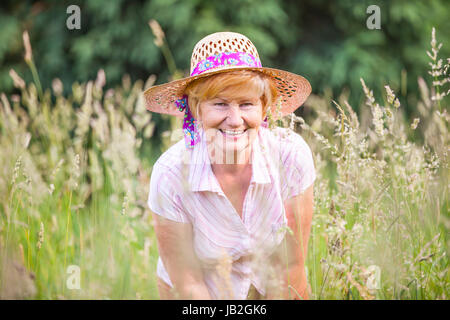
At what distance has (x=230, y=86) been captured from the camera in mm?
1413

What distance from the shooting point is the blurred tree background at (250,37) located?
3705mm

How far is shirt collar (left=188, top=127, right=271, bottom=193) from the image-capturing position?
153 cm

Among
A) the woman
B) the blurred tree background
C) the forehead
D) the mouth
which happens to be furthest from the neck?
the blurred tree background

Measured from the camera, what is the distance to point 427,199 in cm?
146

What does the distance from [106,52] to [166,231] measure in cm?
284

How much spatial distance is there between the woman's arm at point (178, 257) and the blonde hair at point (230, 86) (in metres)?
0.40

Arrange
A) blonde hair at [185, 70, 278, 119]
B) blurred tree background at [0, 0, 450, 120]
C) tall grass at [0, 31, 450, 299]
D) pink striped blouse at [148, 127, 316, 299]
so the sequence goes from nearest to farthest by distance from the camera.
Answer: tall grass at [0, 31, 450, 299], blonde hair at [185, 70, 278, 119], pink striped blouse at [148, 127, 316, 299], blurred tree background at [0, 0, 450, 120]

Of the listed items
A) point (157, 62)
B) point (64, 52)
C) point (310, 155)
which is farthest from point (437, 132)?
point (64, 52)

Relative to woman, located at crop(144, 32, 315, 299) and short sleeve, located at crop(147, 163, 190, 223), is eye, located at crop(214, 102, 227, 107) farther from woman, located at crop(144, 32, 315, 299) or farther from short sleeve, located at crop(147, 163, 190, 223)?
short sleeve, located at crop(147, 163, 190, 223)

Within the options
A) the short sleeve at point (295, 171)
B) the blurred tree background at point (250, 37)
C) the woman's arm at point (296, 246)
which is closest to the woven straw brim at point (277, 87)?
the short sleeve at point (295, 171)

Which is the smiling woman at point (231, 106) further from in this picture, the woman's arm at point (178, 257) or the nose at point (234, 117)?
the woman's arm at point (178, 257)

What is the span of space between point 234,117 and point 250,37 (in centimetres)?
243

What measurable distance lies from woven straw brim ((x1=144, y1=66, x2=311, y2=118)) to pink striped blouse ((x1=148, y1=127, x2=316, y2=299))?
7.7 inches
